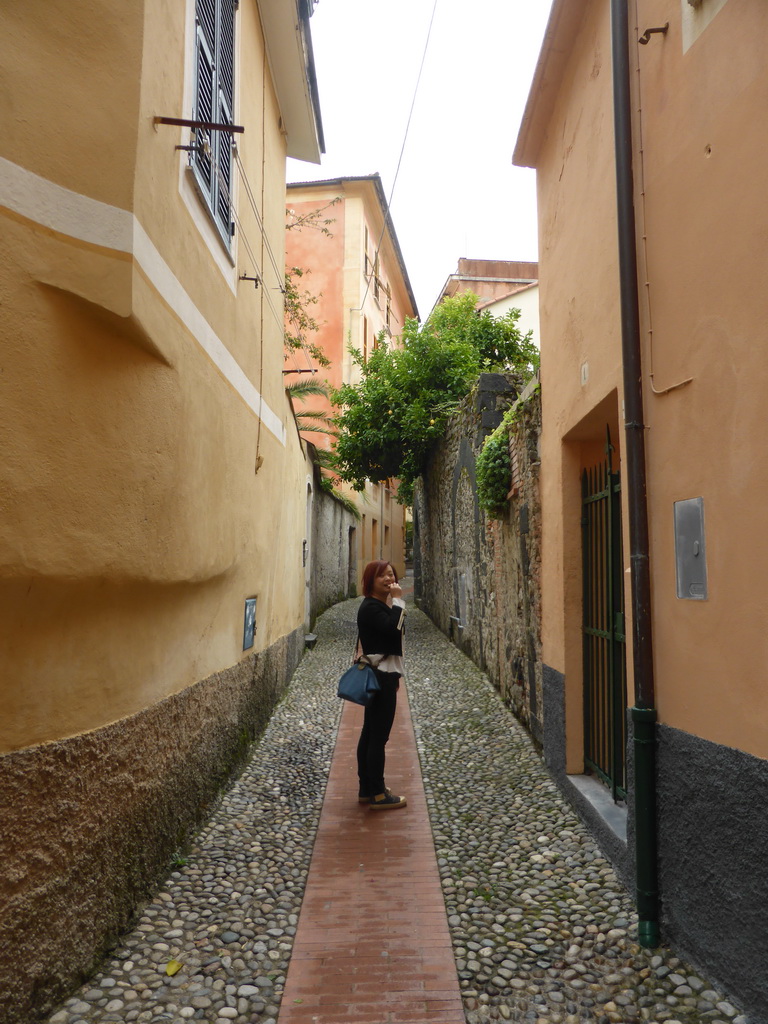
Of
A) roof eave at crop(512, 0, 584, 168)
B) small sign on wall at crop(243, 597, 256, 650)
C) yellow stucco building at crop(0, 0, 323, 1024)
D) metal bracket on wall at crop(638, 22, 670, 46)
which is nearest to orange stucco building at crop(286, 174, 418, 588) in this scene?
small sign on wall at crop(243, 597, 256, 650)

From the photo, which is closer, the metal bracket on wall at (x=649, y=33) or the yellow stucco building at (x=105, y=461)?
the yellow stucco building at (x=105, y=461)

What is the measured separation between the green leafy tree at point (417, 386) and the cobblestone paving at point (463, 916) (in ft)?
24.7

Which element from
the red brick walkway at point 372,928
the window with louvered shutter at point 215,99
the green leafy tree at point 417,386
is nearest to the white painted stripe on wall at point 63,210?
the window with louvered shutter at point 215,99

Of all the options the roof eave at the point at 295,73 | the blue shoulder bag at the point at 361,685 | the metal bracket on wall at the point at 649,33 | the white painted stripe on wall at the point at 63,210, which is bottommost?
the blue shoulder bag at the point at 361,685

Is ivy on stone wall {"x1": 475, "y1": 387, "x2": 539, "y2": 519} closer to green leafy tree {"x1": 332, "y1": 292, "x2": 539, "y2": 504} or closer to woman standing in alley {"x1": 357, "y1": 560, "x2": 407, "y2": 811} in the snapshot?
woman standing in alley {"x1": 357, "y1": 560, "x2": 407, "y2": 811}

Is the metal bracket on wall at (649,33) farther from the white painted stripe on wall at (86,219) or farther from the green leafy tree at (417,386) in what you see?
the green leafy tree at (417,386)

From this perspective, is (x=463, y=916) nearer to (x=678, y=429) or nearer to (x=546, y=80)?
(x=678, y=429)

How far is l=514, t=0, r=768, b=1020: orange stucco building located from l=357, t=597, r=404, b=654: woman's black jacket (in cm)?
128

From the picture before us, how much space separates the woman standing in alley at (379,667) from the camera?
4.64m

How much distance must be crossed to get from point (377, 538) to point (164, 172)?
20.4 m

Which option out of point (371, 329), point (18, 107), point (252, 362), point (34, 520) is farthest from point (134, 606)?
point (371, 329)

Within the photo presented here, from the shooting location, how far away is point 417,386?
12.9 meters

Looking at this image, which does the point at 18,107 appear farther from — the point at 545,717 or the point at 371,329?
the point at 371,329

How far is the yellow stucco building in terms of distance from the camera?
7.83 feet
